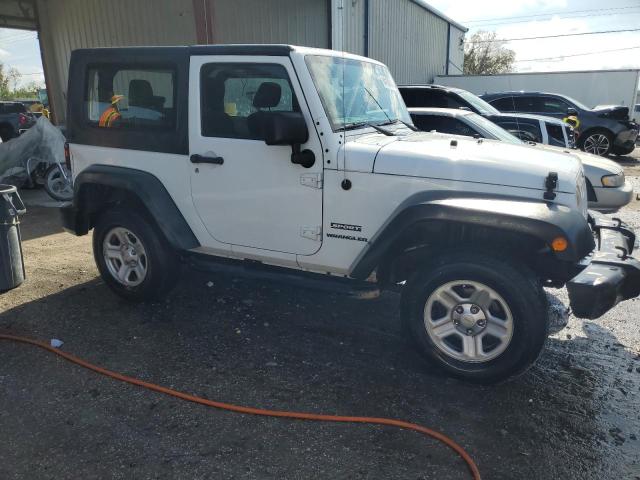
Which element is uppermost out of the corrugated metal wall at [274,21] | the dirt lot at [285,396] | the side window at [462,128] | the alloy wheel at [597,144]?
the corrugated metal wall at [274,21]

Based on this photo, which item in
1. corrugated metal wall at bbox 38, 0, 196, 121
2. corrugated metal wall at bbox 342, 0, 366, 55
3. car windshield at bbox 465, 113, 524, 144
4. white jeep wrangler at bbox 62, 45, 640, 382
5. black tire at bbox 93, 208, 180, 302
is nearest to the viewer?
white jeep wrangler at bbox 62, 45, 640, 382

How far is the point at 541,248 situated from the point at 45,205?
843 centimetres

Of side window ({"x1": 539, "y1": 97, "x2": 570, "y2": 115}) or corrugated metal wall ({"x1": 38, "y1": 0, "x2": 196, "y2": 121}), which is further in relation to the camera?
side window ({"x1": 539, "y1": 97, "x2": 570, "y2": 115})

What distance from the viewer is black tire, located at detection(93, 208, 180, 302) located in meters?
4.20

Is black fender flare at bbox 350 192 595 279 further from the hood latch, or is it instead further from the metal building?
the metal building

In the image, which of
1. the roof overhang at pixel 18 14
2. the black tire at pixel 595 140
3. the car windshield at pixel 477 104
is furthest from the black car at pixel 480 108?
the roof overhang at pixel 18 14

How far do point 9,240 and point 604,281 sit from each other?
4781 millimetres

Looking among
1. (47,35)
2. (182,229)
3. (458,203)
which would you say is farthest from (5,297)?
(47,35)

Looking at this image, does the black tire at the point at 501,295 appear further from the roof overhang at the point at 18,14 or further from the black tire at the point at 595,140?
the roof overhang at the point at 18,14

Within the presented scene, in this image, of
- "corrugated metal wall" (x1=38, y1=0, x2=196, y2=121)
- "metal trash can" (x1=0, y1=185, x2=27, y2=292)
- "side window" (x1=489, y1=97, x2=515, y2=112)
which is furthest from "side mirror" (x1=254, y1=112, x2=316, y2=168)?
"side window" (x1=489, y1=97, x2=515, y2=112)

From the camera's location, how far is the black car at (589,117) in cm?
1358

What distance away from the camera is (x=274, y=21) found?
1253cm

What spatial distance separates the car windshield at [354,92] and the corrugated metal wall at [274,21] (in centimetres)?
862

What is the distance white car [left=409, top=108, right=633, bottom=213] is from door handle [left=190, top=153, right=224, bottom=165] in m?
3.86
